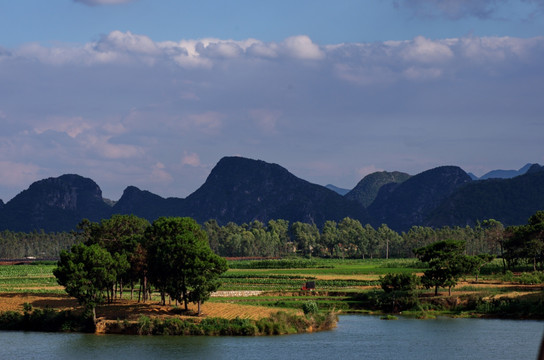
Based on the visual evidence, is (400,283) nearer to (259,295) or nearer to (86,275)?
(259,295)

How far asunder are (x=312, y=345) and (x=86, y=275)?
2067cm

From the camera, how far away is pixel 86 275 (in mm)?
62094

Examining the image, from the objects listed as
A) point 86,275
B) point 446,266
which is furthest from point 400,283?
point 86,275

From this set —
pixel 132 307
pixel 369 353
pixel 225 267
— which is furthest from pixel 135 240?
pixel 369 353

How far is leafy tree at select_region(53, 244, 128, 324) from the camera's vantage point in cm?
6153

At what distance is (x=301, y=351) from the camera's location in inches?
2114

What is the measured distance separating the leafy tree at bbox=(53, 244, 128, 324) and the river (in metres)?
3.20

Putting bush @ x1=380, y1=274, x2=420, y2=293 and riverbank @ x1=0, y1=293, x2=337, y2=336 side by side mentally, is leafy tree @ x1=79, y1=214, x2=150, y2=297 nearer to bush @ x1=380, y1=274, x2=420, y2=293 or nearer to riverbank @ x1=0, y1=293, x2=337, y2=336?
riverbank @ x1=0, y1=293, x2=337, y2=336

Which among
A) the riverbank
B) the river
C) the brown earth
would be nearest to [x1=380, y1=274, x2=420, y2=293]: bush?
the river

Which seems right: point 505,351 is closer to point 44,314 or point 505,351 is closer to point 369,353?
point 369,353

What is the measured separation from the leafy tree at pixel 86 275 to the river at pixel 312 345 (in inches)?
126

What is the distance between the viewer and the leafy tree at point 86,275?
61531 millimetres

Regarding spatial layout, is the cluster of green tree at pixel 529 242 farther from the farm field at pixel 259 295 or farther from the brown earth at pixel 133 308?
the brown earth at pixel 133 308

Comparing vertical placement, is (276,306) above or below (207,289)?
below
